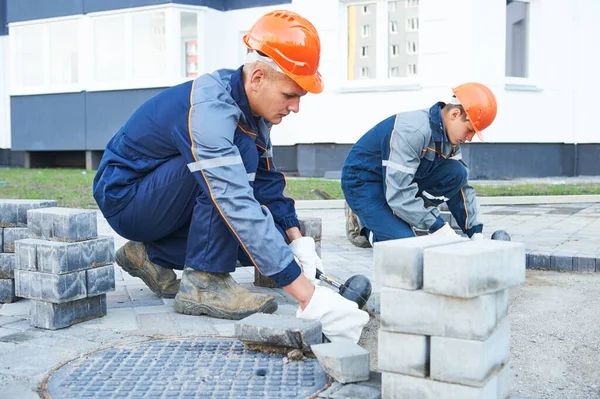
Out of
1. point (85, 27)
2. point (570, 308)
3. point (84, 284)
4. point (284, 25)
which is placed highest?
point (85, 27)

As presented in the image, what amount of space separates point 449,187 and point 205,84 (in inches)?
98.6

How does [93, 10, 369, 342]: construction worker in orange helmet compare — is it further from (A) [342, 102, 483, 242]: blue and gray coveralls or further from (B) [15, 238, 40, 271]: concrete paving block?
(A) [342, 102, 483, 242]: blue and gray coveralls

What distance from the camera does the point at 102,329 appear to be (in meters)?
3.38

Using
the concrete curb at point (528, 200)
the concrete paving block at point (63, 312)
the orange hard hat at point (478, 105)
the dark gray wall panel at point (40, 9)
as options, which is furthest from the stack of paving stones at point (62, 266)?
the dark gray wall panel at point (40, 9)

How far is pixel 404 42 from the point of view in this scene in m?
12.9

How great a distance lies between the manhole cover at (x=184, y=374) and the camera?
2.56 m

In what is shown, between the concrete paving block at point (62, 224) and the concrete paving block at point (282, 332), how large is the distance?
3.15ft

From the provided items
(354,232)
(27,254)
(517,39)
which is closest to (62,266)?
(27,254)

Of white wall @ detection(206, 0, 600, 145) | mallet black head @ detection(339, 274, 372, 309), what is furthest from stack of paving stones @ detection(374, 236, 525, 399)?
white wall @ detection(206, 0, 600, 145)

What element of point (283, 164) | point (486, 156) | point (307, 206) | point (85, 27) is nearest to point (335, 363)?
point (307, 206)

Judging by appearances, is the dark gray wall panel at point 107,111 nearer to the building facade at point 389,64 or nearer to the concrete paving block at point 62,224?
the building facade at point 389,64

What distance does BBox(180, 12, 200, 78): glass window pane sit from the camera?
598 inches

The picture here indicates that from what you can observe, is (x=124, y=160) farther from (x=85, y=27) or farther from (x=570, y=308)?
(x=85, y=27)

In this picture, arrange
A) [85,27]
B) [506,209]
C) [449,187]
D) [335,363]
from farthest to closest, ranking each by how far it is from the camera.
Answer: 1. [85,27]
2. [506,209]
3. [449,187]
4. [335,363]
